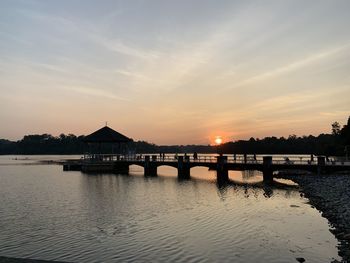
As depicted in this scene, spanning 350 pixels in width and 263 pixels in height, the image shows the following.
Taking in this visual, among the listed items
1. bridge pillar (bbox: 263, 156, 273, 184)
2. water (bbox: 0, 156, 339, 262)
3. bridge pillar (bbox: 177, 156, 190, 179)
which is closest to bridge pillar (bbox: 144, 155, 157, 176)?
bridge pillar (bbox: 177, 156, 190, 179)

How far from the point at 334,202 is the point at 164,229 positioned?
13164 mm

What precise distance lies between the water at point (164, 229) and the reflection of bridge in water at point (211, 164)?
1374 cm

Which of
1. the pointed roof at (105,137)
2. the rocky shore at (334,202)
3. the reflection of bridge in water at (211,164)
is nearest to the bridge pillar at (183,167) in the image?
the reflection of bridge in water at (211,164)

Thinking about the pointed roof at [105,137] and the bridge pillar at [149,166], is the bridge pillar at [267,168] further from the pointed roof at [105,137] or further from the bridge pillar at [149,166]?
the pointed roof at [105,137]

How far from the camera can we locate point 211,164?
5297 centimetres

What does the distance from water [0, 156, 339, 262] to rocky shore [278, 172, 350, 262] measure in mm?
493

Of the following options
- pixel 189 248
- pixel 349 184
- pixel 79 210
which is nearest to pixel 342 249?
pixel 189 248

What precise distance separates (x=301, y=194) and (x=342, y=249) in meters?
18.8

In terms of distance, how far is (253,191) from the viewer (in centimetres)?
3684

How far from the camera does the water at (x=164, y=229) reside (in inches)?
588

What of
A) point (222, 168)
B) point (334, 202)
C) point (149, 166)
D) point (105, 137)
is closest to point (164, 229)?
point (334, 202)

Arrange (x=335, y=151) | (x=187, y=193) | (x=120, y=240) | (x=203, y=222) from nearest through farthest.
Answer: (x=120, y=240) → (x=203, y=222) → (x=187, y=193) → (x=335, y=151)

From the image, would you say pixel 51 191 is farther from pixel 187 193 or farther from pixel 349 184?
pixel 349 184

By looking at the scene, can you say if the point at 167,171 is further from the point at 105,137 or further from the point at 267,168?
the point at 267,168
